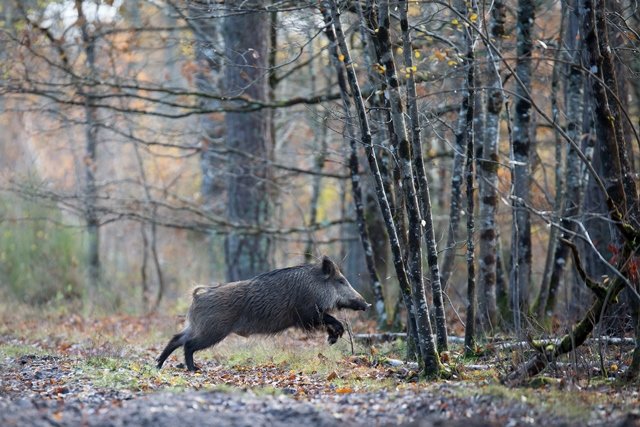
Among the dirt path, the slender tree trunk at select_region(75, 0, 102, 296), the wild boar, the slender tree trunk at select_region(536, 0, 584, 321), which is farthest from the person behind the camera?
the slender tree trunk at select_region(75, 0, 102, 296)

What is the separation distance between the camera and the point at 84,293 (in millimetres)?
20438

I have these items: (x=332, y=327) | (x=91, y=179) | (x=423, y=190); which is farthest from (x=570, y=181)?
(x=91, y=179)

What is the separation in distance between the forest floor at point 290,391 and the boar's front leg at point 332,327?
179 millimetres

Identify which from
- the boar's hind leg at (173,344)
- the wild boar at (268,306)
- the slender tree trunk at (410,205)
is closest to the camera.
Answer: the slender tree trunk at (410,205)

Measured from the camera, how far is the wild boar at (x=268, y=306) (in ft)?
37.6

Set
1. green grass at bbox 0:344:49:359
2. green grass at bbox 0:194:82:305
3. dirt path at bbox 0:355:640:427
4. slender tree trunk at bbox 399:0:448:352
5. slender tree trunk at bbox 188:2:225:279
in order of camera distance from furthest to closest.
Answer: green grass at bbox 0:194:82:305 → slender tree trunk at bbox 188:2:225:279 → green grass at bbox 0:344:49:359 → slender tree trunk at bbox 399:0:448:352 → dirt path at bbox 0:355:640:427

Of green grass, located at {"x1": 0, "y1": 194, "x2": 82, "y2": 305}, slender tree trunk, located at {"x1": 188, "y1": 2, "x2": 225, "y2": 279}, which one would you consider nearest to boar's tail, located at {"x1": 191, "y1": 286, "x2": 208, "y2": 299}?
slender tree trunk, located at {"x1": 188, "y1": 2, "x2": 225, "y2": 279}

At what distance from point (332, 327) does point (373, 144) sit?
3.52 metres

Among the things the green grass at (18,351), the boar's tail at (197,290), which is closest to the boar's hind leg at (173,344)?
the boar's tail at (197,290)

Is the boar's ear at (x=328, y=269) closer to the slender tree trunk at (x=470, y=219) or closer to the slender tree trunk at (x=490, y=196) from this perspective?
the slender tree trunk at (x=490, y=196)

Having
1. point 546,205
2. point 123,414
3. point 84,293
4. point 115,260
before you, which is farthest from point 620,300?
point 115,260

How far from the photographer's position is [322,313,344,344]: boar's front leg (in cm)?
1171

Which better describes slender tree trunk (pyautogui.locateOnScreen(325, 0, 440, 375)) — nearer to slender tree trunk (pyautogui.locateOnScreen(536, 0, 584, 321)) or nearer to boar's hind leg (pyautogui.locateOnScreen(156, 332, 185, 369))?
boar's hind leg (pyautogui.locateOnScreen(156, 332, 185, 369))

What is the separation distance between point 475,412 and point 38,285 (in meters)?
15.2
